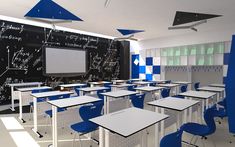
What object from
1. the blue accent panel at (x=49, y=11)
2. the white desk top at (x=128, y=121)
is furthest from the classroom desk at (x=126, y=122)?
the blue accent panel at (x=49, y=11)

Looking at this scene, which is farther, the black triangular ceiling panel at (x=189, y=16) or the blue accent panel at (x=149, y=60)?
the blue accent panel at (x=149, y=60)

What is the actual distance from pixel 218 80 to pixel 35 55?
779 cm

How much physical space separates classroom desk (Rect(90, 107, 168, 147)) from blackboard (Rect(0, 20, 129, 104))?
5.28 m

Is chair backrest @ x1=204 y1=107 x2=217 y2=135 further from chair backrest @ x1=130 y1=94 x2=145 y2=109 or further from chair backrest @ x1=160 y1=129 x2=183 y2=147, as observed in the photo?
chair backrest @ x1=130 y1=94 x2=145 y2=109

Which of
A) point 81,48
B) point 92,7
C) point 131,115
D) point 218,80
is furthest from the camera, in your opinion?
point 81,48

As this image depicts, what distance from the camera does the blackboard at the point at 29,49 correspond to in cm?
558

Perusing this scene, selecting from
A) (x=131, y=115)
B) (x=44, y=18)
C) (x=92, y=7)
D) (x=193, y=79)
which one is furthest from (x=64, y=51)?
(x=193, y=79)

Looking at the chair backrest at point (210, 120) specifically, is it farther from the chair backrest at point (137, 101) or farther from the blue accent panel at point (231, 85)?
the blue accent panel at point (231, 85)

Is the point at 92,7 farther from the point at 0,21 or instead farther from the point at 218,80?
the point at 218,80

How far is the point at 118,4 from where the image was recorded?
3.98 m

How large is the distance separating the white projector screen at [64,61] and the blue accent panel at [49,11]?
2038 mm

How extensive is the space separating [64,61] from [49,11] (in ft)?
9.38

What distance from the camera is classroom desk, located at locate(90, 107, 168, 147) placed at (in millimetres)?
Result: 1566

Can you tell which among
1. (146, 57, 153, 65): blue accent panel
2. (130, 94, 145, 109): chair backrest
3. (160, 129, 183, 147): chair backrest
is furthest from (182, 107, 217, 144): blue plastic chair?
(146, 57, 153, 65): blue accent panel
